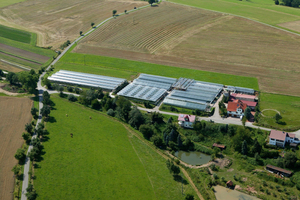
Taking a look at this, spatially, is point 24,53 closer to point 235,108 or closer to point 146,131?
point 146,131

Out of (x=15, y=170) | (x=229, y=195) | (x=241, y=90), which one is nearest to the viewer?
(x=229, y=195)

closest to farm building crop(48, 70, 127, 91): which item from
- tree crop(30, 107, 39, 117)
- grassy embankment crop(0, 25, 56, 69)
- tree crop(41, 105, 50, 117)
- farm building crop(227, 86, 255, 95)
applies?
grassy embankment crop(0, 25, 56, 69)

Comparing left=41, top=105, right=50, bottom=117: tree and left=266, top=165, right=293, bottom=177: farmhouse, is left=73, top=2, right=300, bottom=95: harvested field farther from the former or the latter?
left=41, top=105, right=50, bottom=117: tree

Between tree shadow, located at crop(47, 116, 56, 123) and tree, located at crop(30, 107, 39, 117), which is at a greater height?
tree, located at crop(30, 107, 39, 117)

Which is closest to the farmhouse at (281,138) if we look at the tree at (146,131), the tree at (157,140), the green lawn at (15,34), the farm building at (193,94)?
the farm building at (193,94)

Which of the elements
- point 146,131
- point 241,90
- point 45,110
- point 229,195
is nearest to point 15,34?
point 45,110
